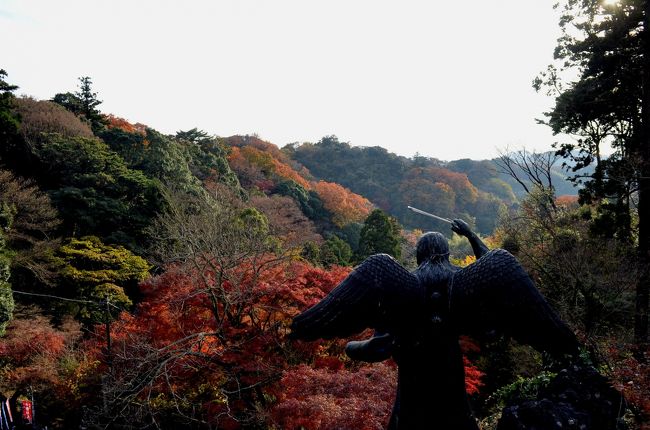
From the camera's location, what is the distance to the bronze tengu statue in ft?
7.30

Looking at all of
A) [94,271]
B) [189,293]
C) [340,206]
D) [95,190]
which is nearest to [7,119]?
[95,190]

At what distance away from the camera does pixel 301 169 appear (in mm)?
49781

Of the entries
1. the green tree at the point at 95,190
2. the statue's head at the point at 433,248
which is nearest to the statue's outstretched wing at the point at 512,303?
the statue's head at the point at 433,248

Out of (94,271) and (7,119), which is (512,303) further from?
(7,119)

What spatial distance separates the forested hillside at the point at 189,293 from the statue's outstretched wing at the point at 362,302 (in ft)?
1.89

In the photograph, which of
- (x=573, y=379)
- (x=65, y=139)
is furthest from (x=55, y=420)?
(x=573, y=379)

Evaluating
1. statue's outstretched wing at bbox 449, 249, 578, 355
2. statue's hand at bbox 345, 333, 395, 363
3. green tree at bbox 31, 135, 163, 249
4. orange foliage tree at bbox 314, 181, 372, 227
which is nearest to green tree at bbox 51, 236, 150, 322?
green tree at bbox 31, 135, 163, 249

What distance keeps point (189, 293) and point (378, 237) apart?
588 inches

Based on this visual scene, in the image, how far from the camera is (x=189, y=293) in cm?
1024

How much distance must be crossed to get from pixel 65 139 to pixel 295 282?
1680cm

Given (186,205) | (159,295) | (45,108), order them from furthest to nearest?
1. (45,108)
2. (186,205)
3. (159,295)

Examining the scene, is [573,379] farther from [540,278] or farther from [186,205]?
[186,205]

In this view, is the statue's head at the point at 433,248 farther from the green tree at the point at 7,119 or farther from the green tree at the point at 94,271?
the green tree at the point at 7,119

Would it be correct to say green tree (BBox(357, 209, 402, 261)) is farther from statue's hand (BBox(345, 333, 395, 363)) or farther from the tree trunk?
statue's hand (BBox(345, 333, 395, 363))
